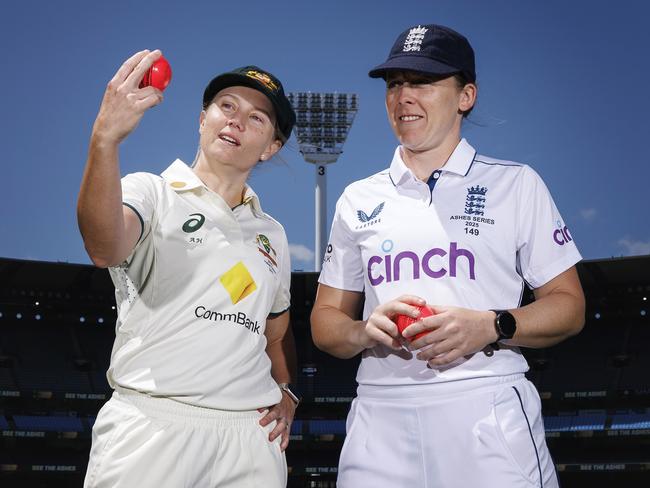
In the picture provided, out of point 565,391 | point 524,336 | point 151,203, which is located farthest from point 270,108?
point 565,391

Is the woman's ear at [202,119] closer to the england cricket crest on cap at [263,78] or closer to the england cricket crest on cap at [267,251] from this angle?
the england cricket crest on cap at [263,78]

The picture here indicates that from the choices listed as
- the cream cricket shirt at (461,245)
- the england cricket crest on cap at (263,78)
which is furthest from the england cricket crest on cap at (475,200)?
the england cricket crest on cap at (263,78)

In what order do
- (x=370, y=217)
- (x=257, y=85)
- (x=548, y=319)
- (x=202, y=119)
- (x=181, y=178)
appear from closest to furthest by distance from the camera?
(x=548, y=319) → (x=370, y=217) → (x=181, y=178) → (x=257, y=85) → (x=202, y=119)

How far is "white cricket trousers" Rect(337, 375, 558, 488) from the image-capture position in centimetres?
172

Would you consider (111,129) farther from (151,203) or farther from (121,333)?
(121,333)

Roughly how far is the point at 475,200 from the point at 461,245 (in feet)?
0.55

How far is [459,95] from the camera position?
2.08 m

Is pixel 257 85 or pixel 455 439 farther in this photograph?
pixel 257 85

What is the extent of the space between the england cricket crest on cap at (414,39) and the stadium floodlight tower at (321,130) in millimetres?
21089

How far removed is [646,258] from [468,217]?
533 inches

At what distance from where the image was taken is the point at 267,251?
2334mm

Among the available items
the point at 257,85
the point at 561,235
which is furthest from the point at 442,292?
the point at 257,85

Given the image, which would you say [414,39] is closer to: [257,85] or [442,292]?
[257,85]

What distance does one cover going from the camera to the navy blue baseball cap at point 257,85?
232 cm
